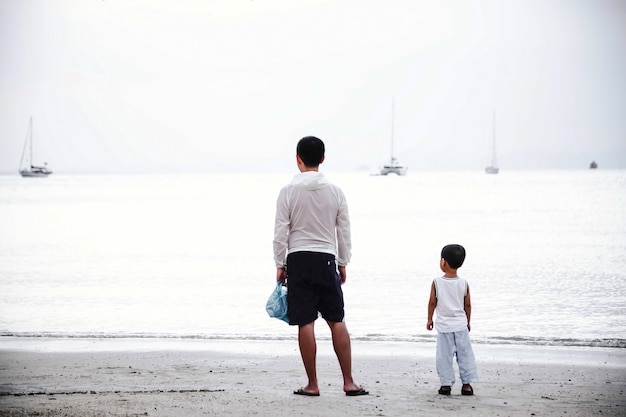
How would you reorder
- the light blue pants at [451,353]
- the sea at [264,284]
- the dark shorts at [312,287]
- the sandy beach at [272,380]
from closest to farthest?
the sandy beach at [272,380]
the dark shorts at [312,287]
the light blue pants at [451,353]
the sea at [264,284]

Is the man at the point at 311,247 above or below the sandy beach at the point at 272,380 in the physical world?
above

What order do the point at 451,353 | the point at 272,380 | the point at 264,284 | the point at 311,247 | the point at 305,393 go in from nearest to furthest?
the point at 311,247, the point at 305,393, the point at 451,353, the point at 272,380, the point at 264,284

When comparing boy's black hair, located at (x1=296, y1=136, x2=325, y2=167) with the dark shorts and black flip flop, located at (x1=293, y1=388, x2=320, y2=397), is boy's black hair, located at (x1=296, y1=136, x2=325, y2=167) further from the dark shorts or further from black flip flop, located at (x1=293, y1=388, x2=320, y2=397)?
black flip flop, located at (x1=293, y1=388, x2=320, y2=397)

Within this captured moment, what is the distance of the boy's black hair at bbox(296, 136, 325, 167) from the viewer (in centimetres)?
468

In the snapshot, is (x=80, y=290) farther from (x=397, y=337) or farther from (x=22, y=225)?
(x=22, y=225)

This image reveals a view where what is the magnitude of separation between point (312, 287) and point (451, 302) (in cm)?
82

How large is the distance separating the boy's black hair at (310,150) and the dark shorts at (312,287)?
0.52 meters

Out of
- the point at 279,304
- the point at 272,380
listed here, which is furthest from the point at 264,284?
the point at 279,304

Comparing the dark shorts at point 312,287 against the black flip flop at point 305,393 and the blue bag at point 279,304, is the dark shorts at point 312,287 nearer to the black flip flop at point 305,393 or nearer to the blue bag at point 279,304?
the blue bag at point 279,304

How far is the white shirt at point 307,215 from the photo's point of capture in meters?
4.61

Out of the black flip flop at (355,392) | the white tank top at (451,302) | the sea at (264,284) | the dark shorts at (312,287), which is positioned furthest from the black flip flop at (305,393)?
the sea at (264,284)

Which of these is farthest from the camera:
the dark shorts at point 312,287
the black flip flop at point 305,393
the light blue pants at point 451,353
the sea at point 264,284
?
the sea at point 264,284

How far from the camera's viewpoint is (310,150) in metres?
4.68

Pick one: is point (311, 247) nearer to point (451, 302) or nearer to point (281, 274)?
point (281, 274)
